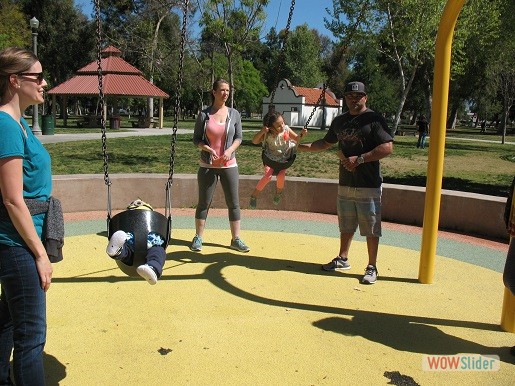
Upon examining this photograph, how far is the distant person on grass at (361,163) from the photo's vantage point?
4.27 metres

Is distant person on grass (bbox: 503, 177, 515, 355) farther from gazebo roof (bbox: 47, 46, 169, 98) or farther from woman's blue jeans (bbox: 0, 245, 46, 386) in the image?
gazebo roof (bbox: 47, 46, 169, 98)

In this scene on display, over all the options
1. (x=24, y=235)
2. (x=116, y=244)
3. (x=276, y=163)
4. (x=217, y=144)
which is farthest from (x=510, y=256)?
(x=217, y=144)

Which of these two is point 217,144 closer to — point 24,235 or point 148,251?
point 148,251

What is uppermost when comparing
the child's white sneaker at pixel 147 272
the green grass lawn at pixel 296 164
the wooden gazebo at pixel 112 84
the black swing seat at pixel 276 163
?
the wooden gazebo at pixel 112 84

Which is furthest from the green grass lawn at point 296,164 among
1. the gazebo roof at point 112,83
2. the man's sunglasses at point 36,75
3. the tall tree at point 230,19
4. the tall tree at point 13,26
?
the tall tree at point 13,26

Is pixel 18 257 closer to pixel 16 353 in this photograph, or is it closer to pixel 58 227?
pixel 58 227

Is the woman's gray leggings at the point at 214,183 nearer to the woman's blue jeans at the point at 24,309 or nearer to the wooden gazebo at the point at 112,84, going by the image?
the woman's blue jeans at the point at 24,309

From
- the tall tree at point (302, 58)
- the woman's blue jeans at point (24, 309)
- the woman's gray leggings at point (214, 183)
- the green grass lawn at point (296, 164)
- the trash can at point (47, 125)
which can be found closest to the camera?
the woman's blue jeans at point (24, 309)

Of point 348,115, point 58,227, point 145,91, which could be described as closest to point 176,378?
point 58,227

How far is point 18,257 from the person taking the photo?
Result: 207 centimetres

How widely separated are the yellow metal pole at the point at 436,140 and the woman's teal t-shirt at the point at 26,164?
10.7 feet

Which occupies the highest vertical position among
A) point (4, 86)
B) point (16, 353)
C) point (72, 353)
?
point (4, 86)

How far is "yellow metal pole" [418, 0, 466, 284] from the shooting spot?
4.24m

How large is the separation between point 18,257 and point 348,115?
3.16 metres
